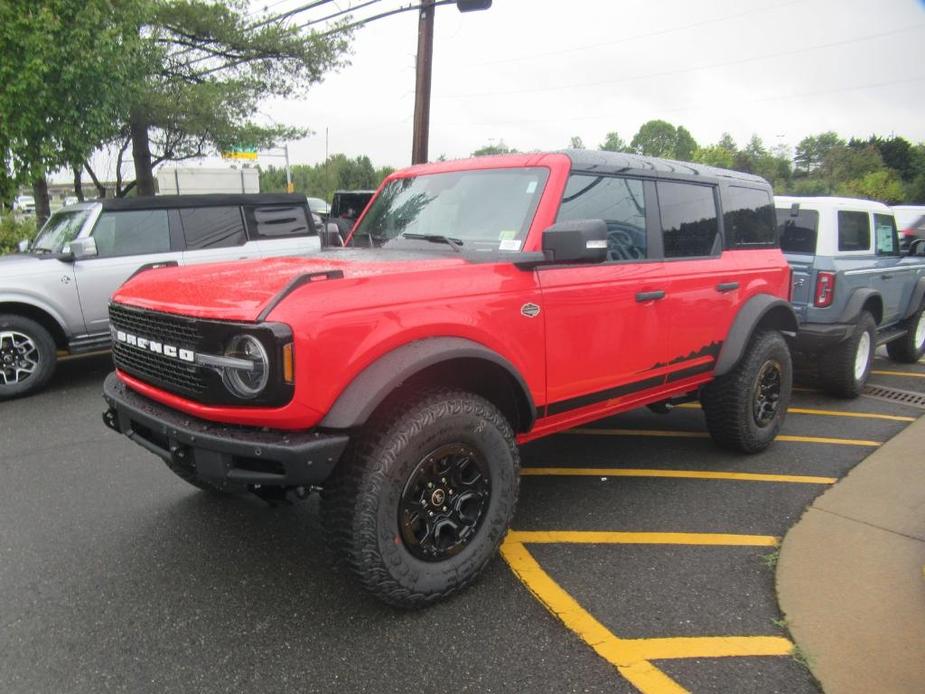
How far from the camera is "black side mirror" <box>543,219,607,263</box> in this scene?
112 inches

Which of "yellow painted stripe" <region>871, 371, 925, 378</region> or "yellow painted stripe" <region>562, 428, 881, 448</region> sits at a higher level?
"yellow painted stripe" <region>562, 428, 881, 448</region>

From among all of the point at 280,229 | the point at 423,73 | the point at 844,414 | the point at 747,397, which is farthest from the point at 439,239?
the point at 423,73

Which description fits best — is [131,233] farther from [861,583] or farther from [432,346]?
[861,583]

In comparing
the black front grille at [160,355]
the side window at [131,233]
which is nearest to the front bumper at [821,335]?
the black front grille at [160,355]

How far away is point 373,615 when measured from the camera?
2.71m

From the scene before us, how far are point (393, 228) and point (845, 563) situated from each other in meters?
2.95

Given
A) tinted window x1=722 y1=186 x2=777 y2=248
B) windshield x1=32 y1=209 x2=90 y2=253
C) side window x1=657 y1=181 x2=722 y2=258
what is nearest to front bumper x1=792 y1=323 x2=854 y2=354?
tinted window x1=722 y1=186 x2=777 y2=248

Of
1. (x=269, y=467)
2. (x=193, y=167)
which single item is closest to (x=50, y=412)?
(x=269, y=467)

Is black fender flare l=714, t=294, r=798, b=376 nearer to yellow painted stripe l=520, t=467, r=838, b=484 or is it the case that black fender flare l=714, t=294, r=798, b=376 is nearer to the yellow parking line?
yellow painted stripe l=520, t=467, r=838, b=484

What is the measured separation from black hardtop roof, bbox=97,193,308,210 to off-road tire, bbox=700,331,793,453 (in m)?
5.97

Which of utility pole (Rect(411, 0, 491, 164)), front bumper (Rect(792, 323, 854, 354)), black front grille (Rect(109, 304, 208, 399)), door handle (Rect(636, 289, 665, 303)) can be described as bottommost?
front bumper (Rect(792, 323, 854, 354))

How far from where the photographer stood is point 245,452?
2.33m

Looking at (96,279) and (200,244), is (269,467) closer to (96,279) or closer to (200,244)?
(96,279)

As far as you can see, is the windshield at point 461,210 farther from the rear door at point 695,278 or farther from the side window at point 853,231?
the side window at point 853,231
